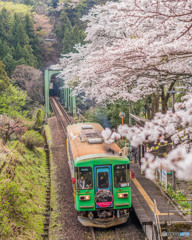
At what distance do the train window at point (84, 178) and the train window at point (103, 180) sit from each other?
0.80 ft

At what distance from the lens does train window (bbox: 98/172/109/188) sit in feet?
23.6

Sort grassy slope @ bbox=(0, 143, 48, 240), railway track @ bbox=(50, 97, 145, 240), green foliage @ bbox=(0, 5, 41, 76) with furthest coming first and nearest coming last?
green foliage @ bbox=(0, 5, 41, 76) < railway track @ bbox=(50, 97, 145, 240) < grassy slope @ bbox=(0, 143, 48, 240)

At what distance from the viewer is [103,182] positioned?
721 cm

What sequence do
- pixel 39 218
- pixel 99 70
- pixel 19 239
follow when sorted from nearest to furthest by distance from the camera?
pixel 19 239 < pixel 99 70 < pixel 39 218

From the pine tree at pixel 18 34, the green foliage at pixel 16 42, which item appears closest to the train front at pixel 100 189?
the green foliage at pixel 16 42

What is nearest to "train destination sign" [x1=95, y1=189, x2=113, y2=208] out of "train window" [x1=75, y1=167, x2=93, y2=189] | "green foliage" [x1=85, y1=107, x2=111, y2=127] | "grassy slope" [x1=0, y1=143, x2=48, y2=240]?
"train window" [x1=75, y1=167, x2=93, y2=189]

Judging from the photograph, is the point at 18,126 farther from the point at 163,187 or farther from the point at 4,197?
the point at 163,187

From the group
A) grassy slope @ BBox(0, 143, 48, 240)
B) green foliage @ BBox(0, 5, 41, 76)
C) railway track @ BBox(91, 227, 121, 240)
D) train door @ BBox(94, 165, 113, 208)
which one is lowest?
railway track @ BBox(91, 227, 121, 240)

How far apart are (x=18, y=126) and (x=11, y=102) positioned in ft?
24.8

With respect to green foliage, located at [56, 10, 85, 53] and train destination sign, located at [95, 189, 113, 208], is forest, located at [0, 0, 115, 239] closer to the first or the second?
green foliage, located at [56, 10, 85, 53]

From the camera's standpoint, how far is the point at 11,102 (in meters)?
20.3

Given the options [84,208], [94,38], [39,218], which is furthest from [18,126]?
[84,208]

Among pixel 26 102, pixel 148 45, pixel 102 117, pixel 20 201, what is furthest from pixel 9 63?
pixel 148 45

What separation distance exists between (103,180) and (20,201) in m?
2.45
